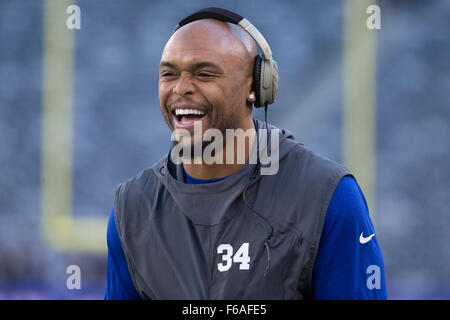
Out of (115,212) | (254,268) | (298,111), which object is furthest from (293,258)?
(298,111)

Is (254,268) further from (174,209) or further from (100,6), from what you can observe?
(100,6)

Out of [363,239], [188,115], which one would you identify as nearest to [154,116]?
[188,115]

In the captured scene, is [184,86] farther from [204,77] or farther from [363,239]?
[363,239]

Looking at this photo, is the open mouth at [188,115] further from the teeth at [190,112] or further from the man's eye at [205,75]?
the man's eye at [205,75]

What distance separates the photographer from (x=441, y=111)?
5590 millimetres

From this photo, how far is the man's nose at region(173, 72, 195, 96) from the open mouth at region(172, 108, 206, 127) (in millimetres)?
60

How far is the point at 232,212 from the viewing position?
223 cm

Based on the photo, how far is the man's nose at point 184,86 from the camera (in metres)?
2.21

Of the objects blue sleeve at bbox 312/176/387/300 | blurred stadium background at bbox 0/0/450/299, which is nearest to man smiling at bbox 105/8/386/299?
blue sleeve at bbox 312/176/387/300

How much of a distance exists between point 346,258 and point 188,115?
2.38ft

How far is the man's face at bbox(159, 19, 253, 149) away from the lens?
2.21m

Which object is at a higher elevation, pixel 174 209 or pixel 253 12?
pixel 253 12

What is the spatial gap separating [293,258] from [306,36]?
3.97 m

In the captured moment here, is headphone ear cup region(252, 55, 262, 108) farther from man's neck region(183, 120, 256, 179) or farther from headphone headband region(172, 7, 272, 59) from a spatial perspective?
man's neck region(183, 120, 256, 179)
